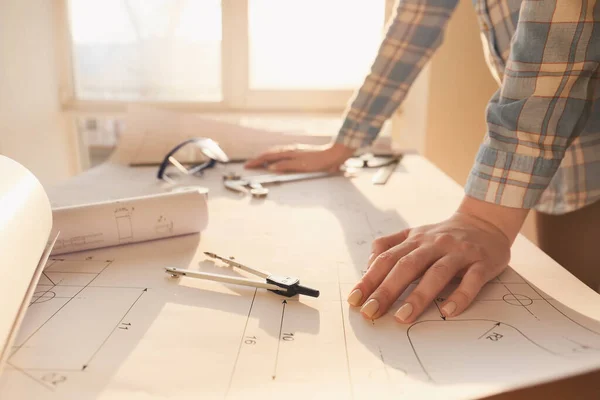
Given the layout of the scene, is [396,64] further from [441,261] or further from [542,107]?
[441,261]

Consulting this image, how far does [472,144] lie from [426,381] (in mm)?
1184

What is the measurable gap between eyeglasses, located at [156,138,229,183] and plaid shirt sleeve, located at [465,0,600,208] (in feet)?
1.63

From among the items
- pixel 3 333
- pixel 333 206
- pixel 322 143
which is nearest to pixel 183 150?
pixel 322 143

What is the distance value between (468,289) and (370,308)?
0.30 ft

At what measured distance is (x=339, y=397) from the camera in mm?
297

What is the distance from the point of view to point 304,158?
3.13ft

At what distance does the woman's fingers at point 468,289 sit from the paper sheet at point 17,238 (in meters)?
0.33

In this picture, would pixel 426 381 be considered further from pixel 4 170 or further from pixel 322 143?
pixel 322 143

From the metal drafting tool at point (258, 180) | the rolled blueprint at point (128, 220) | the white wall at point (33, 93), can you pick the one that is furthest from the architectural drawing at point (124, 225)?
the white wall at point (33, 93)

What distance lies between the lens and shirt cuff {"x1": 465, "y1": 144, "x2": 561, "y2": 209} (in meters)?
0.51

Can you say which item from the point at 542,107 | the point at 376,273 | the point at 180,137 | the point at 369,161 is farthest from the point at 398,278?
the point at 180,137

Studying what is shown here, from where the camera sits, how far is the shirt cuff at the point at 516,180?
513 millimetres

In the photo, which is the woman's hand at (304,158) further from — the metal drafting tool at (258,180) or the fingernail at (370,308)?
the fingernail at (370,308)

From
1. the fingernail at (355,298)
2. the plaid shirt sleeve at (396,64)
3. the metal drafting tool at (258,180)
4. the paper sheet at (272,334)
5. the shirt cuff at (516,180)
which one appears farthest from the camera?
the plaid shirt sleeve at (396,64)
